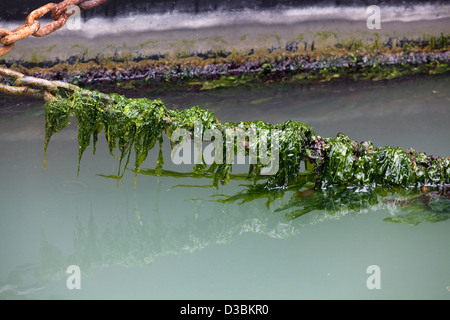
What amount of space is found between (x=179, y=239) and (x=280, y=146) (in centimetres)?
67

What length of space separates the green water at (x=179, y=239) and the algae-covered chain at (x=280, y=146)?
171mm

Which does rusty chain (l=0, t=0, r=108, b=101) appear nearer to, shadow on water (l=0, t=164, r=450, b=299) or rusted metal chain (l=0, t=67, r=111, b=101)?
rusted metal chain (l=0, t=67, r=111, b=101)

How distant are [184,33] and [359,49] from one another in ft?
4.51

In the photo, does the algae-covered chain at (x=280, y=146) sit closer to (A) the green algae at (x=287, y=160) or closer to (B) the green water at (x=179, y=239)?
(A) the green algae at (x=287, y=160)

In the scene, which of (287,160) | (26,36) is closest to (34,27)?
(26,36)

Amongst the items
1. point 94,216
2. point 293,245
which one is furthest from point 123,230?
point 293,245

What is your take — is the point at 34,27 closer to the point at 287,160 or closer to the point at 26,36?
the point at 26,36

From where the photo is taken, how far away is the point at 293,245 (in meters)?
2.95

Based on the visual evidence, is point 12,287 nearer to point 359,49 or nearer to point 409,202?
point 409,202

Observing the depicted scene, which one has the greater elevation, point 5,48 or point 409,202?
point 5,48

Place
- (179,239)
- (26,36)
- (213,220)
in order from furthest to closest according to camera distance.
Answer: (213,220)
(179,239)
(26,36)

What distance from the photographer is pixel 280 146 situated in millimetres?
3078

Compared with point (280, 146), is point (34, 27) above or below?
above

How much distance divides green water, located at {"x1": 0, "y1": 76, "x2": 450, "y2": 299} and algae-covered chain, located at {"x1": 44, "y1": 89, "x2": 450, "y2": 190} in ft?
0.56
